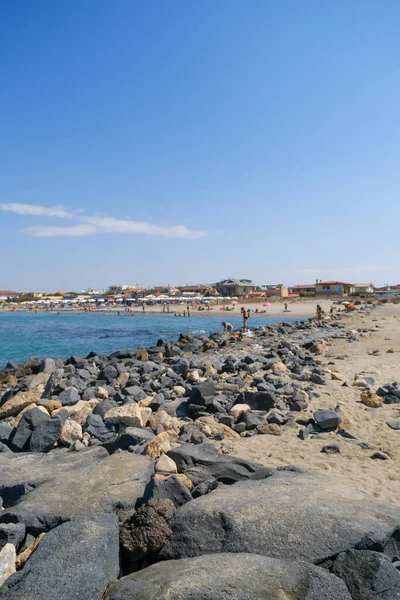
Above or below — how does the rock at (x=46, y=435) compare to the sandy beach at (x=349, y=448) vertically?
→ above

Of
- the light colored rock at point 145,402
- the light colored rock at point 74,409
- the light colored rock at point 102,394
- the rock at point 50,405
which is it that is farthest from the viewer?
the light colored rock at point 102,394

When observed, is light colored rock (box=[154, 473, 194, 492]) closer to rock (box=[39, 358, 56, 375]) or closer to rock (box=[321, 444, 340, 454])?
rock (box=[321, 444, 340, 454])

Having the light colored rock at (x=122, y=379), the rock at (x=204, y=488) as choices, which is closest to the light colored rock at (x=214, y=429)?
the rock at (x=204, y=488)

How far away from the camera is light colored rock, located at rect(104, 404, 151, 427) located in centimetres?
664

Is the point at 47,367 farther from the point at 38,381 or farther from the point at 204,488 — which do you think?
the point at 204,488

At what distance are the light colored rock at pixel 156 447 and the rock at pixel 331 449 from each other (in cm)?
240

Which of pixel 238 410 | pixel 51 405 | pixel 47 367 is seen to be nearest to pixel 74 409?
pixel 51 405

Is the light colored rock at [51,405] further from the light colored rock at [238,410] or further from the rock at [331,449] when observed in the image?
the rock at [331,449]

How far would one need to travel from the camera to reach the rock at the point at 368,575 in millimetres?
2604

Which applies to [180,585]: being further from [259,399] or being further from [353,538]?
[259,399]

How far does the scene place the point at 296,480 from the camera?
4.05 m

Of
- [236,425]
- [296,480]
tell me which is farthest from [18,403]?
[296,480]

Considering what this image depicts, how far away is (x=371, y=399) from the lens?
837 cm

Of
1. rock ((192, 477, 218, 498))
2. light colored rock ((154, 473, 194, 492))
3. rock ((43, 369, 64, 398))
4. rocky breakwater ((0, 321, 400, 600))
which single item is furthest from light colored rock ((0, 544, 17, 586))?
rock ((43, 369, 64, 398))
